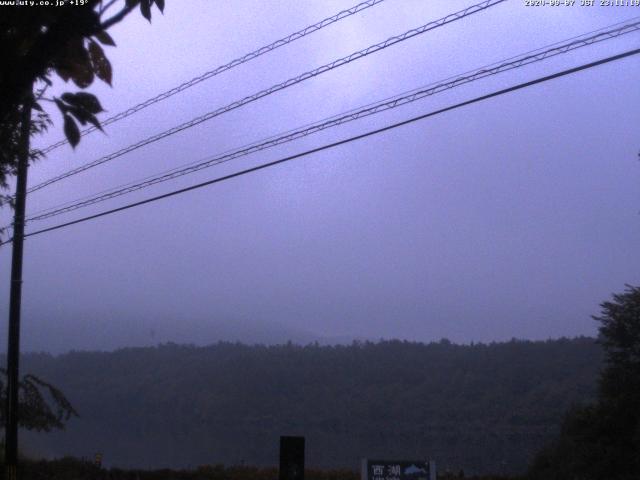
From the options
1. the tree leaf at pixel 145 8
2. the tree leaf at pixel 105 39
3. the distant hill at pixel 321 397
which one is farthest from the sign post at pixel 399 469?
the distant hill at pixel 321 397

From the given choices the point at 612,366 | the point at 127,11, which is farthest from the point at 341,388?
the point at 127,11

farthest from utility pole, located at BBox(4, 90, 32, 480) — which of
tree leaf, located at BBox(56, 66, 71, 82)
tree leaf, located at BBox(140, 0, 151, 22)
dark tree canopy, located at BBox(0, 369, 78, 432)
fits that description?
tree leaf, located at BBox(140, 0, 151, 22)

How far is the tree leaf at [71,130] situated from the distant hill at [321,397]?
3029 cm

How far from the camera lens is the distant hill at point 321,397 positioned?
139 ft

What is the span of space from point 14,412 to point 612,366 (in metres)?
15.8

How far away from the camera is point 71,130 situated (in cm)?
397

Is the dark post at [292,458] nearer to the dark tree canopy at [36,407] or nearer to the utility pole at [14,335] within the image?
the utility pole at [14,335]

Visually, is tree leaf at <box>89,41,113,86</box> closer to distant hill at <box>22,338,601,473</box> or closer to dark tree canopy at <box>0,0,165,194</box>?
dark tree canopy at <box>0,0,165,194</box>

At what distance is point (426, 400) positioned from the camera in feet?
186

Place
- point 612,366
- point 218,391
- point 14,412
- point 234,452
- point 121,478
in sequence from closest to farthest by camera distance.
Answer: point 14,412, point 121,478, point 612,366, point 234,452, point 218,391

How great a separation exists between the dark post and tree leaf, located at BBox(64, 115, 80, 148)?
7674 mm

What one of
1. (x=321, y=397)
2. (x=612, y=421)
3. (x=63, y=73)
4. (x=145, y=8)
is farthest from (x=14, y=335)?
(x=321, y=397)

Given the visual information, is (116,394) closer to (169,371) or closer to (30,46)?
(169,371)

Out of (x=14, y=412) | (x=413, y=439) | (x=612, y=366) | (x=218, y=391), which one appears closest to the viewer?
(x=14, y=412)
